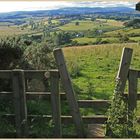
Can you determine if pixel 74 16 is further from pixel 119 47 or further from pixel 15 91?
pixel 119 47

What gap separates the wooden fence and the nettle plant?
17 cm

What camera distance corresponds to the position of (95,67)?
2066 cm

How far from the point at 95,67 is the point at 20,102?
1302 cm

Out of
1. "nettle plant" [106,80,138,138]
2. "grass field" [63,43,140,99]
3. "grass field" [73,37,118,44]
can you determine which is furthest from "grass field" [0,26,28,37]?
"nettle plant" [106,80,138,138]

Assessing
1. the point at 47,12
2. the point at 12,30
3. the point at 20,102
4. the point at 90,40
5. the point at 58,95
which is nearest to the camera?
the point at 58,95

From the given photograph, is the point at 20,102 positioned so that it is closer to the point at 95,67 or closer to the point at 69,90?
Answer: the point at 69,90

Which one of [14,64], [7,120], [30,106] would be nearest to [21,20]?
[14,64]

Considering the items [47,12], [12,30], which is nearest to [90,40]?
[12,30]

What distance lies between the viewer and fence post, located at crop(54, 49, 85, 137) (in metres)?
7.59

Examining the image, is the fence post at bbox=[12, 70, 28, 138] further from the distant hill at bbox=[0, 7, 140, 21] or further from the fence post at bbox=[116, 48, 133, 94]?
the distant hill at bbox=[0, 7, 140, 21]

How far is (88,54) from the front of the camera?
2545 centimetres

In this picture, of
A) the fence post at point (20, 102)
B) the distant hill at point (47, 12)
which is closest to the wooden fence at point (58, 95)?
the fence post at point (20, 102)

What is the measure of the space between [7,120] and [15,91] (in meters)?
0.88

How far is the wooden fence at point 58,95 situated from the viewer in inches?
299
